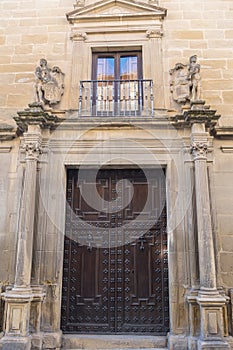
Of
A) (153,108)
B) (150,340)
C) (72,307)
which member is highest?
(153,108)

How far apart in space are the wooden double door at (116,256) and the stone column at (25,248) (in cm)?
66

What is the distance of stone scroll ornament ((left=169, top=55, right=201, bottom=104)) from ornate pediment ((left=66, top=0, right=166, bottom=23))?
1285 millimetres

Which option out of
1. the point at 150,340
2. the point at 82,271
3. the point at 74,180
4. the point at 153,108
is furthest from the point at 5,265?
the point at 153,108

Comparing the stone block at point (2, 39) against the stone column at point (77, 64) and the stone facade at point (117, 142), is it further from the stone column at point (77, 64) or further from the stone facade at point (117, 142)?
the stone column at point (77, 64)

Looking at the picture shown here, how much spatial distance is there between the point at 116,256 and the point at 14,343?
70.4 inches

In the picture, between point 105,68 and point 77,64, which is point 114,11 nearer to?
point 105,68

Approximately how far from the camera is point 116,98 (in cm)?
574

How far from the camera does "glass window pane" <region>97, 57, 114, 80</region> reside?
19.6 ft

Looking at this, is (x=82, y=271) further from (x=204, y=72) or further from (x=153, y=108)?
(x=204, y=72)

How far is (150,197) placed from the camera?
524 centimetres

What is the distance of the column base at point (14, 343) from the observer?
13.4 feet

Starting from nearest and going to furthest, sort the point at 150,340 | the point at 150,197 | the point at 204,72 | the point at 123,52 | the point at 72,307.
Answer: the point at 150,340
the point at 72,307
the point at 150,197
the point at 204,72
the point at 123,52

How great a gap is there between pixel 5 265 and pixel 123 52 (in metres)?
4.26

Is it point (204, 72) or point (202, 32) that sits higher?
point (202, 32)
